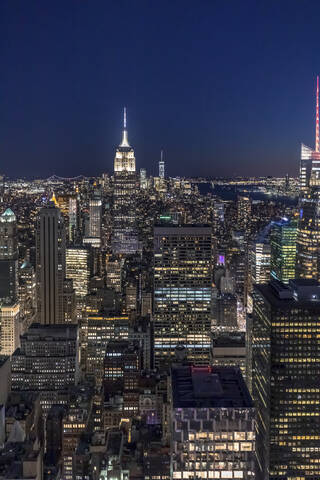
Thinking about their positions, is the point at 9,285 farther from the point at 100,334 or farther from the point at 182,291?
the point at 182,291

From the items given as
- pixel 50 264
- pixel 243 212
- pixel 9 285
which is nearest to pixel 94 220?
pixel 243 212

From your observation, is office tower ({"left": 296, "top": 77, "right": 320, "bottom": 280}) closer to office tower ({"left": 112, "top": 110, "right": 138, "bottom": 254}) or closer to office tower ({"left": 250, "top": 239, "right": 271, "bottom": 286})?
office tower ({"left": 250, "top": 239, "right": 271, "bottom": 286})

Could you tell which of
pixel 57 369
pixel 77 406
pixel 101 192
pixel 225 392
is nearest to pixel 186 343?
pixel 57 369

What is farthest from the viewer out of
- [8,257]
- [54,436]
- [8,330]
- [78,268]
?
[78,268]

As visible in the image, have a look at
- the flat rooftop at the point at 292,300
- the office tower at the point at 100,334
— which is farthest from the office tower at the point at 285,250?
the flat rooftop at the point at 292,300

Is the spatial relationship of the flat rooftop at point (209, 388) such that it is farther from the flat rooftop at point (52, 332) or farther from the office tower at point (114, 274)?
the office tower at point (114, 274)

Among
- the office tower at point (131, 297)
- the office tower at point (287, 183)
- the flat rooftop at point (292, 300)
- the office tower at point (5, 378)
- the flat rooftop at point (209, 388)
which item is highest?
the office tower at point (287, 183)
